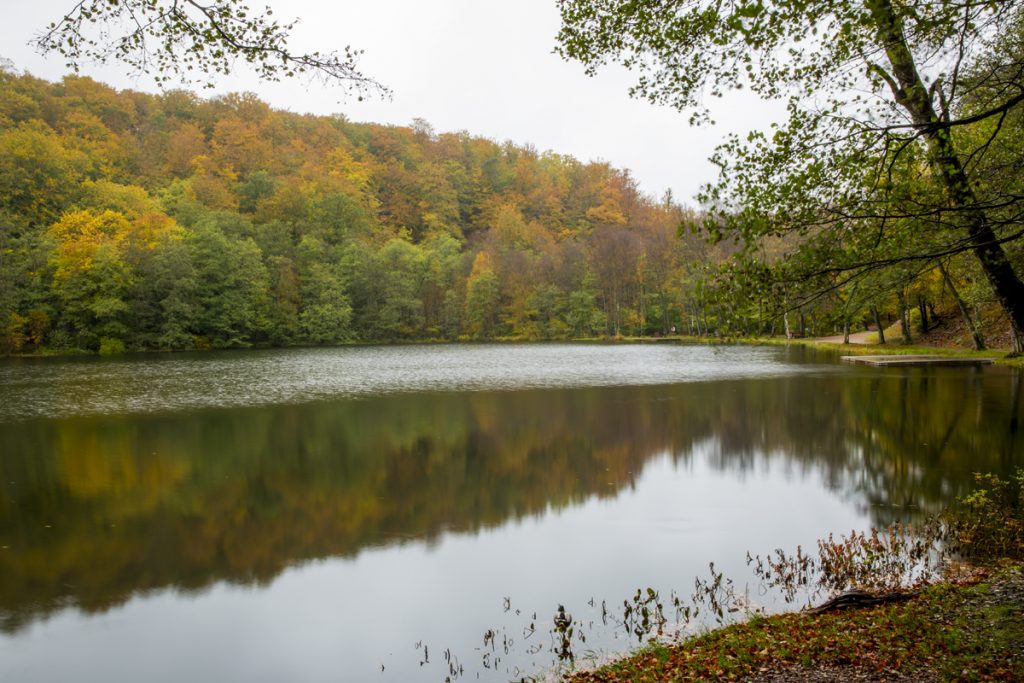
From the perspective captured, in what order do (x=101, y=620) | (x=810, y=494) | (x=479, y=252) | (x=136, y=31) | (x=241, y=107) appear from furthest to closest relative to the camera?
(x=241, y=107) < (x=479, y=252) < (x=810, y=494) < (x=101, y=620) < (x=136, y=31)

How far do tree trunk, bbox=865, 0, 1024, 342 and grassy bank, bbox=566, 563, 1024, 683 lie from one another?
279cm

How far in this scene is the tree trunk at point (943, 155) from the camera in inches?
193

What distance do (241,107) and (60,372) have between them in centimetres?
6811

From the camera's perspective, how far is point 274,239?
69.8m

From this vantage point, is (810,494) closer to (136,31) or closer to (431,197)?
(136,31)

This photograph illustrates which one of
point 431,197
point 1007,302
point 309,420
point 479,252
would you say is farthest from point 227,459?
point 431,197

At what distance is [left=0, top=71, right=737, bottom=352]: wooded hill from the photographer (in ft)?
181

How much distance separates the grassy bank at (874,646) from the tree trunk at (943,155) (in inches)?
110

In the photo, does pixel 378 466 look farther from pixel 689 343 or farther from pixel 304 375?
pixel 689 343

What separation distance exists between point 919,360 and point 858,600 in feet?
95.8

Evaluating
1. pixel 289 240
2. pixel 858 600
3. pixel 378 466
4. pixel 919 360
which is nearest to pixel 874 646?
pixel 858 600

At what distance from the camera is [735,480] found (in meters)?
13.4

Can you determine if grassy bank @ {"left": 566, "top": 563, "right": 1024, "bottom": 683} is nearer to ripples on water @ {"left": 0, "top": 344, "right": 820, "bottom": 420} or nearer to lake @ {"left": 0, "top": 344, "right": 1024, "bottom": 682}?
lake @ {"left": 0, "top": 344, "right": 1024, "bottom": 682}

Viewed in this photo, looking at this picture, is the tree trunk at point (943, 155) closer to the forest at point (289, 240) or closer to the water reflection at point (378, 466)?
the water reflection at point (378, 466)
